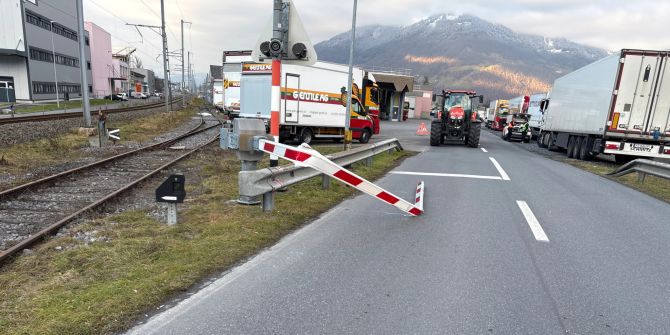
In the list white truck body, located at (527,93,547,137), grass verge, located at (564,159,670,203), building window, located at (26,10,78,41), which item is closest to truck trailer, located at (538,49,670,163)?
grass verge, located at (564,159,670,203)

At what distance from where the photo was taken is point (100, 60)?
79.8 m

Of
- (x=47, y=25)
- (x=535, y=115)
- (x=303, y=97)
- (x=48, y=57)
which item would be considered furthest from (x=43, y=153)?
(x=47, y=25)

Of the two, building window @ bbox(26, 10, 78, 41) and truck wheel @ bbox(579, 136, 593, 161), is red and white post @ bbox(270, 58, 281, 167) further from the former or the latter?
building window @ bbox(26, 10, 78, 41)

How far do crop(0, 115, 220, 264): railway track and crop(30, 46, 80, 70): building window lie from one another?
48138 mm

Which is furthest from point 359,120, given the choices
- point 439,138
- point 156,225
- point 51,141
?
point 156,225

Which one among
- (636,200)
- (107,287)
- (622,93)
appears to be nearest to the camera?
(107,287)

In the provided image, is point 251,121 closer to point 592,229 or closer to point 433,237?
point 433,237

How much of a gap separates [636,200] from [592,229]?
353 centimetres

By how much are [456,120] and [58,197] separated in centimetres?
1808

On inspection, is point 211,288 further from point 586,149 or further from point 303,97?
point 586,149

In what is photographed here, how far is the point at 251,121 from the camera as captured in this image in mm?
5969

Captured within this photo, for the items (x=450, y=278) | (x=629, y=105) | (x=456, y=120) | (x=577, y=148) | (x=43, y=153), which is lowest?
(x=43, y=153)

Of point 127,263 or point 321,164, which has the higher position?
point 321,164

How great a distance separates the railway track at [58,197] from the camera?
519cm
